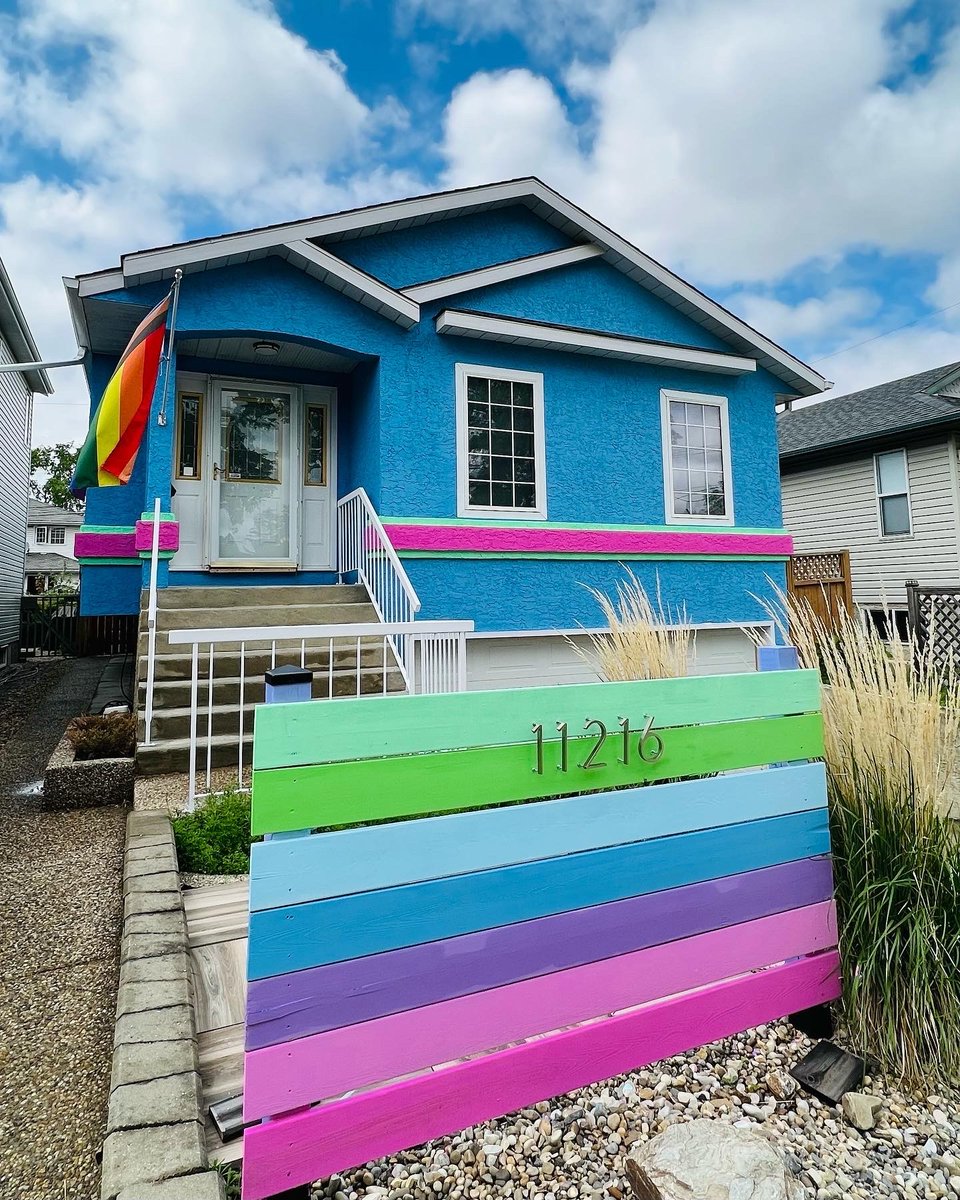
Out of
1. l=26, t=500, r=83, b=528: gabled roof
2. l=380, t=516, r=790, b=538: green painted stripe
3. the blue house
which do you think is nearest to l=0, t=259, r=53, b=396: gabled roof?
the blue house

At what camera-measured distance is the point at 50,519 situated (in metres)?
33.7

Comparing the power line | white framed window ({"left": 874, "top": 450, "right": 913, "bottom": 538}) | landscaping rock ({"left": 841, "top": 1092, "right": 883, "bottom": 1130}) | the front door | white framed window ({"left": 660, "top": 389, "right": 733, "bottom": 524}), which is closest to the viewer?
landscaping rock ({"left": 841, "top": 1092, "right": 883, "bottom": 1130})

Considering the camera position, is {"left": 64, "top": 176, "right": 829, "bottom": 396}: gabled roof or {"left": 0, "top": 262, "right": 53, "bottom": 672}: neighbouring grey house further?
{"left": 0, "top": 262, "right": 53, "bottom": 672}: neighbouring grey house

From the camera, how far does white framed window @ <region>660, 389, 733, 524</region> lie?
23.7ft

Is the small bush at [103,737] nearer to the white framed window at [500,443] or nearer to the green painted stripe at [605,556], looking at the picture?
the green painted stripe at [605,556]

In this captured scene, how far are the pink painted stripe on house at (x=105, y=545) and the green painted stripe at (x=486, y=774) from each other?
20.6 feet

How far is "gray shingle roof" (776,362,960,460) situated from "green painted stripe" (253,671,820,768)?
34.2 feet

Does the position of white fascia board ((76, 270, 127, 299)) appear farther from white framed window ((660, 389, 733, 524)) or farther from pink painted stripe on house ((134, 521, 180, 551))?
white framed window ((660, 389, 733, 524))

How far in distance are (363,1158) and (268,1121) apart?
0.74 ft

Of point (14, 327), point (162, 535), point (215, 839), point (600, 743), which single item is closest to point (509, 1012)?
point (600, 743)

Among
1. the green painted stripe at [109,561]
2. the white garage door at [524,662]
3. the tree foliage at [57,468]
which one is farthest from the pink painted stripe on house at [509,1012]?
the tree foliage at [57,468]

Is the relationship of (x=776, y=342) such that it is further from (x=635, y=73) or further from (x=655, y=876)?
(x=655, y=876)

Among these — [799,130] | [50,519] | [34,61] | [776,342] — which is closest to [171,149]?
[34,61]

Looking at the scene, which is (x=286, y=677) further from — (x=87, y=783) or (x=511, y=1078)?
(x=87, y=783)
